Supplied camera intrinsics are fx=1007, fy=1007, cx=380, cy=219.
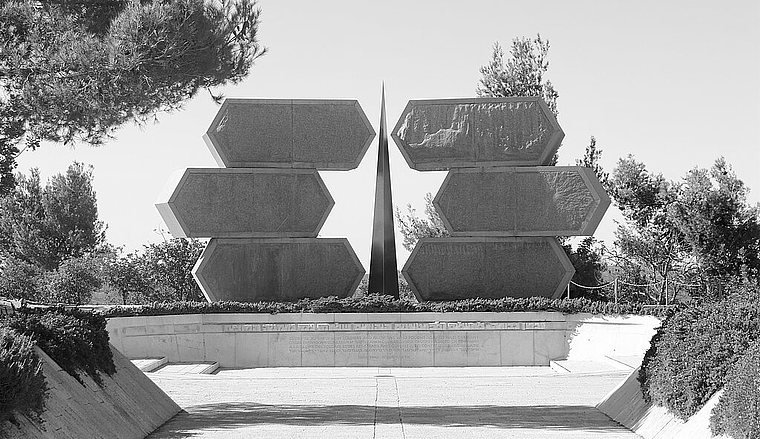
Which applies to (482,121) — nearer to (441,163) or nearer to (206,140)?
(441,163)

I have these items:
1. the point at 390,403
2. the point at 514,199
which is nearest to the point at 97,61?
the point at 390,403

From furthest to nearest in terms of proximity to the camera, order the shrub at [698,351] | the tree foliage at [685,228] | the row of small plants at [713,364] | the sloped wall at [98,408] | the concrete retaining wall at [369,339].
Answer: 1. the tree foliage at [685,228]
2. the concrete retaining wall at [369,339]
3. the shrub at [698,351]
4. the sloped wall at [98,408]
5. the row of small plants at [713,364]

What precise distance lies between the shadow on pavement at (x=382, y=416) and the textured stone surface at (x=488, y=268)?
25.1 ft

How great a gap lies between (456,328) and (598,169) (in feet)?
41.2

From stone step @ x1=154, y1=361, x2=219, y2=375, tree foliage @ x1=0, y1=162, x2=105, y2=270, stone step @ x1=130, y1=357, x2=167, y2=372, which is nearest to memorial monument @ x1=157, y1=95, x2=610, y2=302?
stone step @ x1=154, y1=361, x2=219, y2=375

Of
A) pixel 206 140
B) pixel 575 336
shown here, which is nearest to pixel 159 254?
Answer: pixel 206 140

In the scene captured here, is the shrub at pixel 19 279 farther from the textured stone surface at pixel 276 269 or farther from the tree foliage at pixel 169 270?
A: the textured stone surface at pixel 276 269

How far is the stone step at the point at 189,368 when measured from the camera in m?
16.5

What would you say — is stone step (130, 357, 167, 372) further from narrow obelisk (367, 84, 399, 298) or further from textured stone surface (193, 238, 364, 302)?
narrow obelisk (367, 84, 399, 298)

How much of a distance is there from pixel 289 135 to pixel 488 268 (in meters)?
4.66

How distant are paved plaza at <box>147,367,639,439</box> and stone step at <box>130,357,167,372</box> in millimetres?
711

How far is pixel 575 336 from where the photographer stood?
1866cm

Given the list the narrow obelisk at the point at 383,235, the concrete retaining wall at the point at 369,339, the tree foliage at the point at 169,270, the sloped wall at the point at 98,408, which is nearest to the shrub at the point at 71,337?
the sloped wall at the point at 98,408

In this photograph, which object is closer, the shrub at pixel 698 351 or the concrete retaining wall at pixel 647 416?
the concrete retaining wall at pixel 647 416
